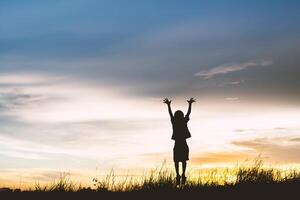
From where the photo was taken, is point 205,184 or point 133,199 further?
point 205,184

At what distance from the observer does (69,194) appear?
41.4 ft

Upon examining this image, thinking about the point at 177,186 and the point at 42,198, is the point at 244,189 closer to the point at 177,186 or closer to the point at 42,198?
the point at 177,186

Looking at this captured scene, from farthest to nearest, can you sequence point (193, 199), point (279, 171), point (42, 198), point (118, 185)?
point (279, 171) → point (118, 185) → point (42, 198) → point (193, 199)

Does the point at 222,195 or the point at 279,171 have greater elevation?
the point at 279,171

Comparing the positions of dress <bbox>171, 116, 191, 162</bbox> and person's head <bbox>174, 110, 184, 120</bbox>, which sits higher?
person's head <bbox>174, 110, 184, 120</bbox>

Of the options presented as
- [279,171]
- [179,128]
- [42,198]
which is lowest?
[42,198]

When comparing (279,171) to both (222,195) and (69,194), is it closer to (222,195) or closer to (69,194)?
(222,195)

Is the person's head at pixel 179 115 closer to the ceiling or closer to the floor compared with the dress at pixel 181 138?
A: closer to the ceiling

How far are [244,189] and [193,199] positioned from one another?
194 centimetres

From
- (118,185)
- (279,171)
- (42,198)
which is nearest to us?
(42,198)

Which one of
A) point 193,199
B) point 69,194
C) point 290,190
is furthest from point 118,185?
point 290,190

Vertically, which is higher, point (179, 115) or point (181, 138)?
point (179, 115)

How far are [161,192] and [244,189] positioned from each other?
7.12 ft

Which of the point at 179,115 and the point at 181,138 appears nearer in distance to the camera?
the point at 179,115
